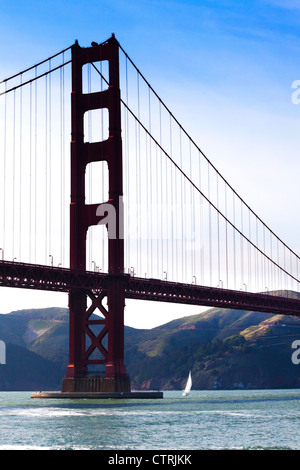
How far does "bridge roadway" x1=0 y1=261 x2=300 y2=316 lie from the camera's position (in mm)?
75062

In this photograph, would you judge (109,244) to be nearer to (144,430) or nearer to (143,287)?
(143,287)

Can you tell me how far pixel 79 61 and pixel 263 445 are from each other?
51.9m

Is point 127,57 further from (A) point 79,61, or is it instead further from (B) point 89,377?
(B) point 89,377

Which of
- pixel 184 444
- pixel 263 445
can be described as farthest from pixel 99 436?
pixel 263 445

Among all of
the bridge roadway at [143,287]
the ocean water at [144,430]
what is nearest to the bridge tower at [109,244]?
the bridge roadway at [143,287]

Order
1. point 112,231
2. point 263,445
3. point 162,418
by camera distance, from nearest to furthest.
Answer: point 263,445 → point 162,418 → point 112,231

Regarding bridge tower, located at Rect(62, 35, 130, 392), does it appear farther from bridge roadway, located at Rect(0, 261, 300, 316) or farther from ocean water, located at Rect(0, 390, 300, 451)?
ocean water, located at Rect(0, 390, 300, 451)

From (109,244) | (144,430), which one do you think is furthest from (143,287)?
(144,430)

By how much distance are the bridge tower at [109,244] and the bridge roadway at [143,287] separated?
3.48 ft

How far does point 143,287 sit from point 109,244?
9.76 metres

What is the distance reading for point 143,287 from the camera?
8594 centimetres

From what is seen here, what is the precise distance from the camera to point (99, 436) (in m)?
40.8

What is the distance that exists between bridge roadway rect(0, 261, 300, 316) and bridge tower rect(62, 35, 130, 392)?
3.48 ft
